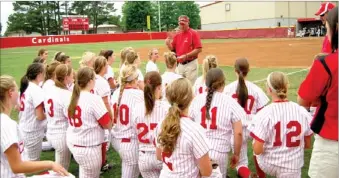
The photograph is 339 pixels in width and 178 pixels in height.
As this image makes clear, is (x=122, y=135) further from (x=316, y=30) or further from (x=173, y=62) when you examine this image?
(x=316, y=30)

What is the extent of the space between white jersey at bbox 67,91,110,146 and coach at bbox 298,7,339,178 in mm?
2215

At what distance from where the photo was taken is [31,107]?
16.1 ft

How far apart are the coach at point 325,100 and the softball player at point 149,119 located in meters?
1.52

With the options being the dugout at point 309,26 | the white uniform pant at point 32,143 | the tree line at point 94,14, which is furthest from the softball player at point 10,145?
the tree line at point 94,14

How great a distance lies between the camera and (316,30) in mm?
44312

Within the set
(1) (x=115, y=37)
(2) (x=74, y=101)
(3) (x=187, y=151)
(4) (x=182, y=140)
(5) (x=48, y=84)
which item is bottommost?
(3) (x=187, y=151)

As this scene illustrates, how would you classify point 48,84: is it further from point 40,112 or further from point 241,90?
point 241,90

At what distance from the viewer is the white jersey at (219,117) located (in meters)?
3.87

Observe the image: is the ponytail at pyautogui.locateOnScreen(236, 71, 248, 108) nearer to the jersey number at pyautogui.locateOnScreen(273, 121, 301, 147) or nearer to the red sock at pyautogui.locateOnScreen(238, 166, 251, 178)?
the red sock at pyautogui.locateOnScreen(238, 166, 251, 178)

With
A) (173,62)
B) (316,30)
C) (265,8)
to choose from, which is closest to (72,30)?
(265,8)

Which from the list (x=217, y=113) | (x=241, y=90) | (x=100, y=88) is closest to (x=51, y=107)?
(x=100, y=88)

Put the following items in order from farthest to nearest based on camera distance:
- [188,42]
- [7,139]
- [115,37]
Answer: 1. [115,37]
2. [188,42]
3. [7,139]

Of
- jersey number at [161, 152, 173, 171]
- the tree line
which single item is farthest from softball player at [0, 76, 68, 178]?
the tree line

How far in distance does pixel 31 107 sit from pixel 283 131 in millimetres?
3317
